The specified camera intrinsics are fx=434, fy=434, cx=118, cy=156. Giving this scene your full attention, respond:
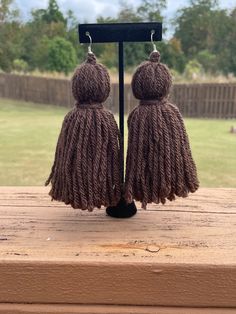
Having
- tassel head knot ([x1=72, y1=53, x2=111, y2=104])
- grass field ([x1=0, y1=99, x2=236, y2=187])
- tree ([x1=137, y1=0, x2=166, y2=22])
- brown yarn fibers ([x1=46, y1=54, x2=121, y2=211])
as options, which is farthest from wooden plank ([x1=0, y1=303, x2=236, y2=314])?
tree ([x1=137, y1=0, x2=166, y2=22])

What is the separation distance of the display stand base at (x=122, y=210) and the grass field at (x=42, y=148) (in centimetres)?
79

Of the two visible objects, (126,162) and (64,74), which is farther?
(64,74)

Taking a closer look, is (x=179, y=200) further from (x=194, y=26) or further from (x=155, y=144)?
(x=194, y=26)

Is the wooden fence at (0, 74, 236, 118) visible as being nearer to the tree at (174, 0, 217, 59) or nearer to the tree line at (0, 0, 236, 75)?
the tree line at (0, 0, 236, 75)

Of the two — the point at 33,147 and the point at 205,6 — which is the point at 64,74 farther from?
the point at 33,147

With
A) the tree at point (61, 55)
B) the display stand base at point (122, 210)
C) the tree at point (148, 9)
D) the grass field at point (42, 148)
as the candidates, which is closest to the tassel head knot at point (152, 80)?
the display stand base at point (122, 210)

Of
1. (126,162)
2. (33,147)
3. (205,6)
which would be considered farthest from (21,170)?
(205,6)

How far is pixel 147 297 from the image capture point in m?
0.50

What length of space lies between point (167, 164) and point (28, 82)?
3802mm

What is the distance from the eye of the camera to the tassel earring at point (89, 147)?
533mm

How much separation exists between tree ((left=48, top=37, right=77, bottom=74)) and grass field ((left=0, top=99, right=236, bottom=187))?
728mm

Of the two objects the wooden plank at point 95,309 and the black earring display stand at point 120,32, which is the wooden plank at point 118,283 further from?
the black earring display stand at point 120,32

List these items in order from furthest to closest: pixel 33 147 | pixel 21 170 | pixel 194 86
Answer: pixel 194 86 < pixel 33 147 < pixel 21 170

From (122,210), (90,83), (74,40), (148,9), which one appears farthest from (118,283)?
(74,40)
